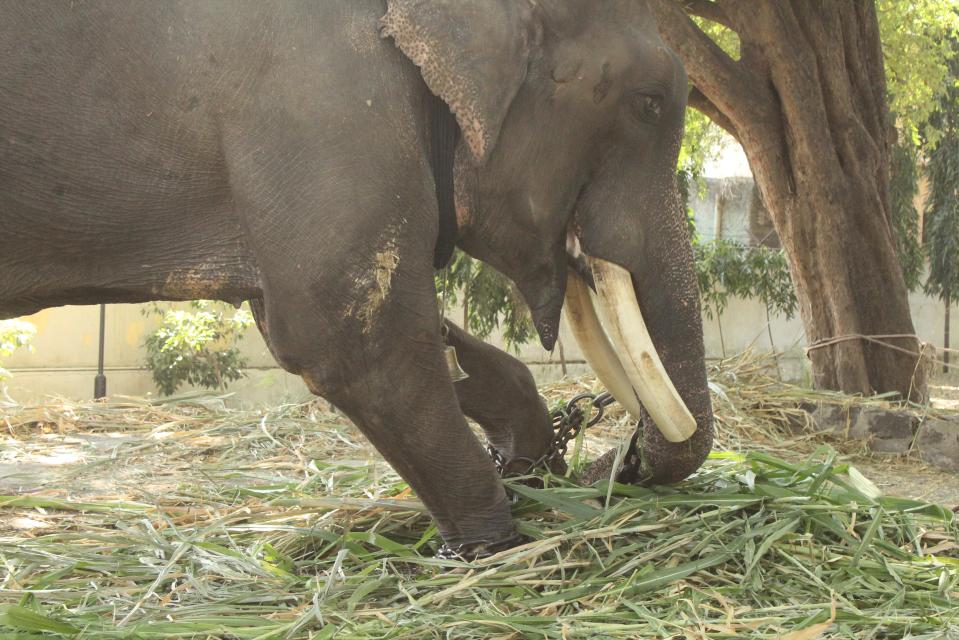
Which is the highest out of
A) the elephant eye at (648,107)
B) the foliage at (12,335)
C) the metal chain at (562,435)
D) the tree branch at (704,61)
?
the tree branch at (704,61)

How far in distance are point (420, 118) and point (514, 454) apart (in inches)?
49.9

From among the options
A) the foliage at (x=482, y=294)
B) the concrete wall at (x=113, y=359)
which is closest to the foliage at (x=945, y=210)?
the concrete wall at (x=113, y=359)

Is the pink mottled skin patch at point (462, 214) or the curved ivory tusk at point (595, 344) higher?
the pink mottled skin patch at point (462, 214)

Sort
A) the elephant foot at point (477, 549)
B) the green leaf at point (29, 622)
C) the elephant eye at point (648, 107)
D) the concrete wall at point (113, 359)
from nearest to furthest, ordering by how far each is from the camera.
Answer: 1. the green leaf at point (29, 622)
2. the elephant foot at point (477, 549)
3. the elephant eye at point (648, 107)
4. the concrete wall at point (113, 359)

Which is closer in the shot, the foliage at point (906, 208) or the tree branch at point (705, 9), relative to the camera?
the tree branch at point (705, 9)

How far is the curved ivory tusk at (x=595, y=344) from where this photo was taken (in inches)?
136

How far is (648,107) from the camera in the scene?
3248 millimetres

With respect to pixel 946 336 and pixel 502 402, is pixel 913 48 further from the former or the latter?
pixel 946 336

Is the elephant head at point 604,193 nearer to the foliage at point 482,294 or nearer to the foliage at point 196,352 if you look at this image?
the foliage at point 482,294

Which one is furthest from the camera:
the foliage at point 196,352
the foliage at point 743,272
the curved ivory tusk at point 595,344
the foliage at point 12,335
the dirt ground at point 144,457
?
the foliage at point 743,272

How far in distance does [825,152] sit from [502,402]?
3.85 m

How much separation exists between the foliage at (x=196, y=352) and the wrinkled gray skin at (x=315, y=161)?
888cm

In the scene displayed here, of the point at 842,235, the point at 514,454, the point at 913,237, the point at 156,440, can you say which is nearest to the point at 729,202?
the point at 913,237

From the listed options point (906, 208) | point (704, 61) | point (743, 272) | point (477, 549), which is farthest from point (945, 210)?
point (477, 549)
